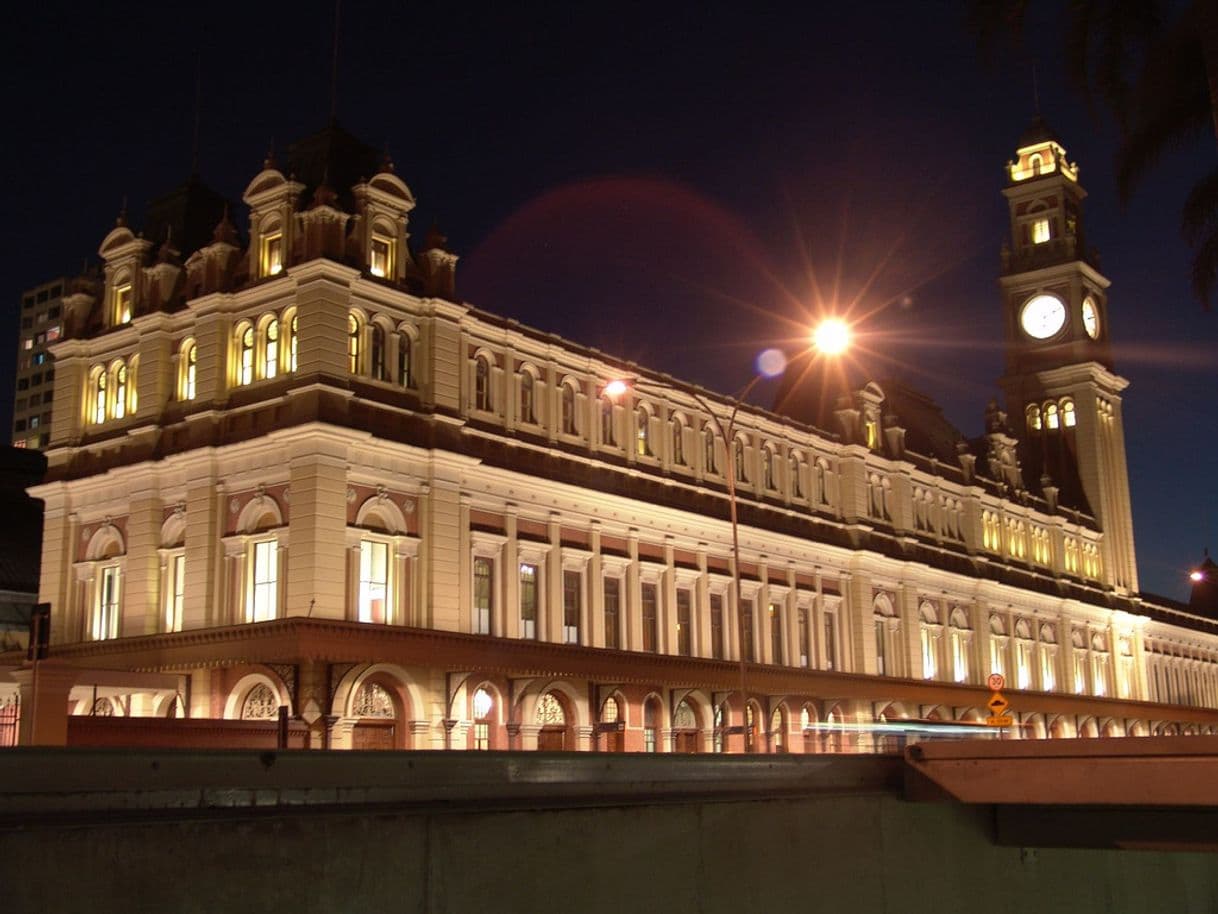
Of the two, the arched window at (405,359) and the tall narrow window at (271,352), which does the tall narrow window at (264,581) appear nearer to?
the tall narrow window at (271,352)

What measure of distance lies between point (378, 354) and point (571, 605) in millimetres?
11391

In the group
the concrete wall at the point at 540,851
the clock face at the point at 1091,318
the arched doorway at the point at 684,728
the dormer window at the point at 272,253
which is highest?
the clock face at the point at 1091,318

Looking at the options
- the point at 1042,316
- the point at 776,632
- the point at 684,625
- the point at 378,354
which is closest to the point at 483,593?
the point at 378,354

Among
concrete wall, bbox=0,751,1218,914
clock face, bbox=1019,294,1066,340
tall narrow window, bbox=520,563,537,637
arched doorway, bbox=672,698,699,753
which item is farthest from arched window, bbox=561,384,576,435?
clock face, bbox=1019,294,1066,340

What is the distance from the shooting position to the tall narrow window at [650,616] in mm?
53562

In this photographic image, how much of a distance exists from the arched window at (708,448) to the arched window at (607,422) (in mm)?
5965

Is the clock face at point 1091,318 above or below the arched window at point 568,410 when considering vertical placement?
above

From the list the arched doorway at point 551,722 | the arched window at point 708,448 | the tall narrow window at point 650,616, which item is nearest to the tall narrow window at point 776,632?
the arched window at point 708,448

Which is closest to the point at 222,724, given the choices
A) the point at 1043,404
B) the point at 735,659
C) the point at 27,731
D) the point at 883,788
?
the point at 27,731

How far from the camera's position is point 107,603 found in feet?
157

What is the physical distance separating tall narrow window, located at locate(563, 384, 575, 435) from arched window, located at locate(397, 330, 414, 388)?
7.86 m

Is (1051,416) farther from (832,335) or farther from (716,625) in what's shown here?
(832,335)

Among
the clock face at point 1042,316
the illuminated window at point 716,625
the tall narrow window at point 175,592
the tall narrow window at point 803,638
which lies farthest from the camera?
the clock face at point 1042,316

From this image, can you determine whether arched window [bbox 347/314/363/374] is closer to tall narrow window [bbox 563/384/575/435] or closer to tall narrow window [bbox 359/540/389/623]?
tall narrow window [bbox 359/540/389/623]
